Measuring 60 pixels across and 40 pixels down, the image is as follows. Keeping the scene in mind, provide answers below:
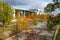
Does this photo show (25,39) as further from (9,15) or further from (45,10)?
(45,10)

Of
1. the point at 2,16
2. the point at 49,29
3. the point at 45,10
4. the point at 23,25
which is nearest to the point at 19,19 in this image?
the point at 23,25

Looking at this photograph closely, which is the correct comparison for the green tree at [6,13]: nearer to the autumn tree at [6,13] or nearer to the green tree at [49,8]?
the autumn tree at [6,13]

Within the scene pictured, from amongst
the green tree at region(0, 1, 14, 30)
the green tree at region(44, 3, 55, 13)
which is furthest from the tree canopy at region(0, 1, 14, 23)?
the green tree at region(44, 3, 55, 13)

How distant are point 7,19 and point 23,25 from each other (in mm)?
2086

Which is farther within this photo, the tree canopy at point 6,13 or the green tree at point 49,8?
the green tree at point 49,8

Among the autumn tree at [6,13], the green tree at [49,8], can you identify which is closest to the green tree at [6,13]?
the autumn tree at [6,13]

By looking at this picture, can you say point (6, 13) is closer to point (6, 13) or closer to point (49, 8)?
point (6, 13)

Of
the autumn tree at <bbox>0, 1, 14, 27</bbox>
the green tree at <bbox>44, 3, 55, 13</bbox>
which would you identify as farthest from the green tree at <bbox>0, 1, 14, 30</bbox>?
the green tree at <bbox>44, 3, 55, 13</bbox>

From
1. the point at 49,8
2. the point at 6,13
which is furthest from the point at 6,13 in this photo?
the point at 49,8

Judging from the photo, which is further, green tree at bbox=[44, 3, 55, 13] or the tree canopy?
green tree at bbox=[44, 3, 55, 13]

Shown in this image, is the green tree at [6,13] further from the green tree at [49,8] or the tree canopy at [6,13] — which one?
the green tree at [49,8]

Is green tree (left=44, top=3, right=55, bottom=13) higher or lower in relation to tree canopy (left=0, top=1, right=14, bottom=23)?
lower

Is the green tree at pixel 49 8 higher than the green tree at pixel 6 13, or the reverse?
the green tree at pixel 6 13

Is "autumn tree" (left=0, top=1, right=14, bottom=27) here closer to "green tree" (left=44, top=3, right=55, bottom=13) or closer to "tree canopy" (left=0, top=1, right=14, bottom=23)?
"tree canopy" (left=0, top=1, right=14, bottom=23)
